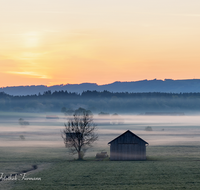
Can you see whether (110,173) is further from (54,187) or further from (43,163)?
(43,163)

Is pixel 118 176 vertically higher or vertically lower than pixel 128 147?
lower

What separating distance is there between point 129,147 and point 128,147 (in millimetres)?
204

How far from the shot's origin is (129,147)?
66.7 metres

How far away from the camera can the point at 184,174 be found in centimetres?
4919

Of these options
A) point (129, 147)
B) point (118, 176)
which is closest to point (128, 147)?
point (129, 147)

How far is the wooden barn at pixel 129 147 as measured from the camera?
66562 millimetres

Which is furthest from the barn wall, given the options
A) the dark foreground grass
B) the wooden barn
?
the dark foreground grass

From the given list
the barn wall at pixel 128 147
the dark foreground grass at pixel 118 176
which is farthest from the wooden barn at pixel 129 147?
the dark foreground grass at pixel 118 176

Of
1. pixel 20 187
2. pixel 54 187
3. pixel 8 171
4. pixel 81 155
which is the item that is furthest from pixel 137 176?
pixel 81 155

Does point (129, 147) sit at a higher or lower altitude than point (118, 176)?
higher

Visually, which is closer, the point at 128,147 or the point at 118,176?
the point at 118,176

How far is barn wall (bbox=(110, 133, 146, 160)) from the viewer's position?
66.6m

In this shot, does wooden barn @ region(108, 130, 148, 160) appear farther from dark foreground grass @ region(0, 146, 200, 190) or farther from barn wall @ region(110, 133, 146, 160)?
dark foreground grass @ region(0, 146, 200, 190)

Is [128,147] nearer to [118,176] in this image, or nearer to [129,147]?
[129,147]
